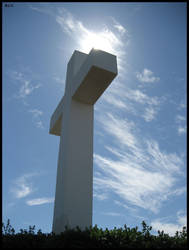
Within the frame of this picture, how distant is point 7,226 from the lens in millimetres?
4762

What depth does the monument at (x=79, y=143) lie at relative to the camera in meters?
5.20

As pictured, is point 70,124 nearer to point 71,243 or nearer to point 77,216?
point 77,216

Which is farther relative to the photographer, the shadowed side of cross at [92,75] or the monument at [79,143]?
the shadowed side of cross at [92,75]

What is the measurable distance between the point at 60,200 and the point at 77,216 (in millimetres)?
526

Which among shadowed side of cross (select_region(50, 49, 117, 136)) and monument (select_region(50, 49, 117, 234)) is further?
shadowed side of cross (select_region(50, 49, 117, 136))

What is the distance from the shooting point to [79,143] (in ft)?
19.7

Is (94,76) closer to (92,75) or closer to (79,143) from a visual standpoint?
(92,75)

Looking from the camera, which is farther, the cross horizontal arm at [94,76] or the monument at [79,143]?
the cross horizontal arm at [94,76]

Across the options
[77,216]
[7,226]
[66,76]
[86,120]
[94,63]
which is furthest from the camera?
[66,76]

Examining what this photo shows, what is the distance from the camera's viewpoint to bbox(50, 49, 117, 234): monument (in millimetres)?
5203

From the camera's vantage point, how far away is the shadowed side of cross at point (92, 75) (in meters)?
5.67

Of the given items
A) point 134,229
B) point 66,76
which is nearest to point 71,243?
point 134,229

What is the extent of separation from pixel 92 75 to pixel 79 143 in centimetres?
168

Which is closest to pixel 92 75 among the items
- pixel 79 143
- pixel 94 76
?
pixel 94 76
